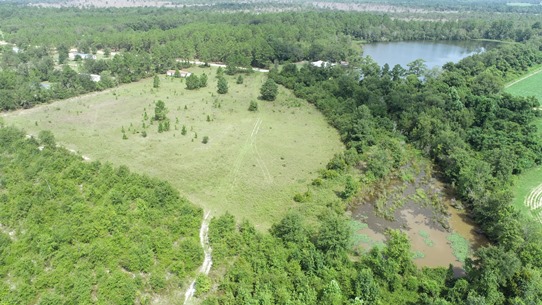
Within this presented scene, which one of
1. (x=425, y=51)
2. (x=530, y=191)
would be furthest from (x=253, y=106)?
(x=425, y=51)

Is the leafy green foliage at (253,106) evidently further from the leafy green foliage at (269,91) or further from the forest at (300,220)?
the forest at (300,220)

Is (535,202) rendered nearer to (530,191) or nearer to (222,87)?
(530,191)

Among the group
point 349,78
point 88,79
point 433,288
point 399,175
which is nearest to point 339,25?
point 349,78

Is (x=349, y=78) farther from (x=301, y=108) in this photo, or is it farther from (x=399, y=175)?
(x=399, y=175)

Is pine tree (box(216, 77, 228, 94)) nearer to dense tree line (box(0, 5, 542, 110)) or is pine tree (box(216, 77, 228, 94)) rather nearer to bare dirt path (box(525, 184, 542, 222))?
dense tree line (box(0, 5, 542, 110))

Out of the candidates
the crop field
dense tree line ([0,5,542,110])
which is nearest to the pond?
the crop field
